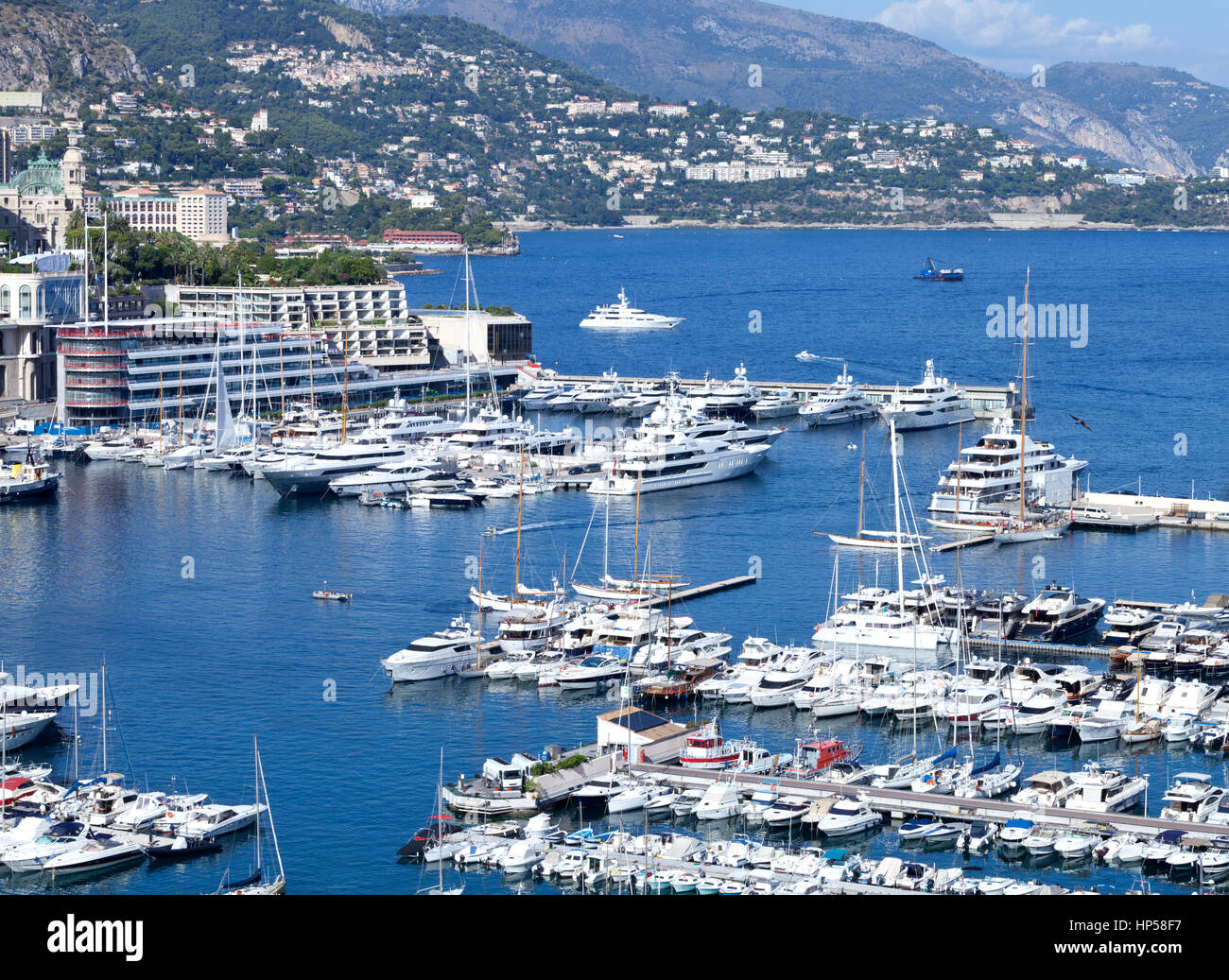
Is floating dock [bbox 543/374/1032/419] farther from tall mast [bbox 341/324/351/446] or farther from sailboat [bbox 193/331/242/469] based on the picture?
sailboat [bbox 193/331/242/469]

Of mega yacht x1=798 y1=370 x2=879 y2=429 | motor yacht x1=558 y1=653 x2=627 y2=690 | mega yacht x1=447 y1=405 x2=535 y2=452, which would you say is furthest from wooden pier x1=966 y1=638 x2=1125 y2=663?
mega yacht x1=798 y1=370 x2=879 y2=429

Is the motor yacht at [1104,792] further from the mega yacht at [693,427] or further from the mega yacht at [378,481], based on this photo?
the mega yacht at [693,427]

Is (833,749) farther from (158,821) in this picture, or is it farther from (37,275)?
(37,275)

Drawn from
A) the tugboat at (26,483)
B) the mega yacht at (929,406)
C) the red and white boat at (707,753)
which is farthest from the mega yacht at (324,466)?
the red and white boat at (707,753)

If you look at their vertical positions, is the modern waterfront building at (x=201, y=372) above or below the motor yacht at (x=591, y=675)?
above

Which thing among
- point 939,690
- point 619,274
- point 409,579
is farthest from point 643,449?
point 619,274

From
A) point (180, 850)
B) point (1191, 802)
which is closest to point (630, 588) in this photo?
point (1191, 802)
